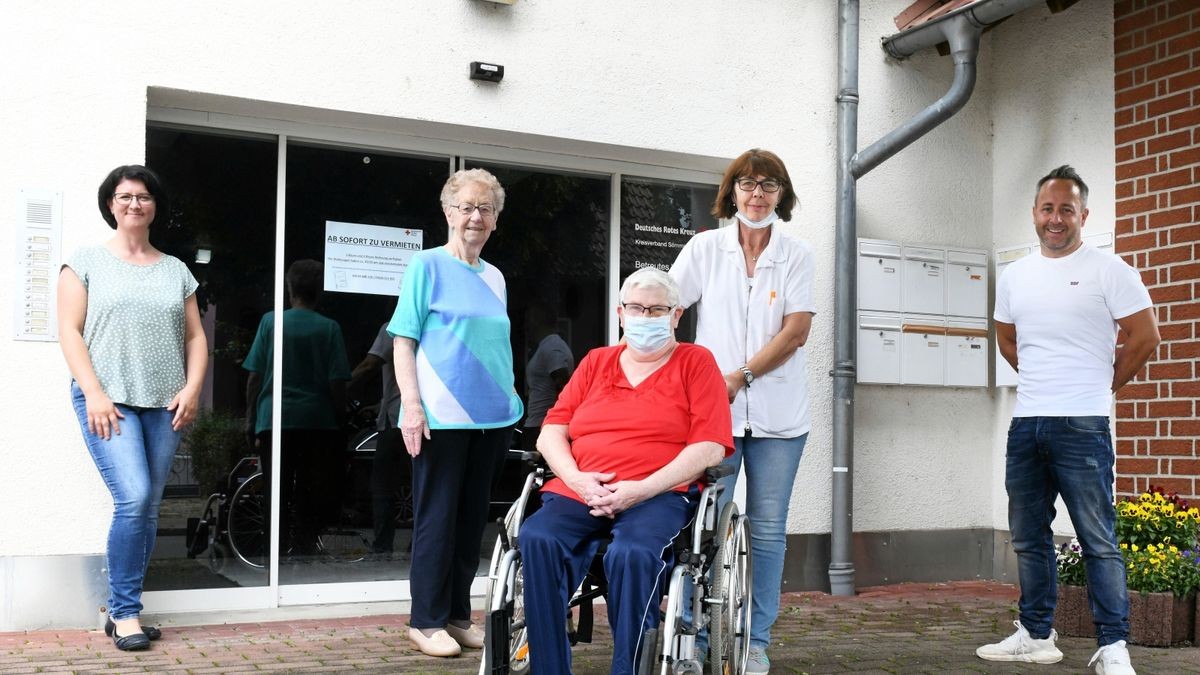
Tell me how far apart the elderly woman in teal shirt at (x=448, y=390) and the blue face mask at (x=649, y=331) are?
0.97m

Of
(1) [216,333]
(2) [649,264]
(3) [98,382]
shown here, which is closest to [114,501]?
(3) [98,382]

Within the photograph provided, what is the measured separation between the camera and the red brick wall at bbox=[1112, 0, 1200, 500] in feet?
21.8

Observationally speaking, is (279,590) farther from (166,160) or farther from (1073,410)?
(1073,410)

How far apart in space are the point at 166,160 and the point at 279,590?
7.26 ft

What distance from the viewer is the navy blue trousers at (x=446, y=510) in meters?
5.01

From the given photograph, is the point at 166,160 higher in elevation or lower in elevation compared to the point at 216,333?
higher

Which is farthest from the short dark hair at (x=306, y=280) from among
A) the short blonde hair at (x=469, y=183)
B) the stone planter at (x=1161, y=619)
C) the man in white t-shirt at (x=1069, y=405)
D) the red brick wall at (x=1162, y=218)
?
the red brick wall at (x=1162, y=218)

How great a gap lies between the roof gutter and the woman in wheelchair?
2.99m

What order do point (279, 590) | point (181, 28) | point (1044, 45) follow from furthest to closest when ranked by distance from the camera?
point (1044, 45) → point (279, 590) → point (181, 28)

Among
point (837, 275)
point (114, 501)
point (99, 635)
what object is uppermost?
point (837, 275)

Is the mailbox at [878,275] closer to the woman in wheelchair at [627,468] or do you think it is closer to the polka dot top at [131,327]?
the woman in wheelchair at [627,468]

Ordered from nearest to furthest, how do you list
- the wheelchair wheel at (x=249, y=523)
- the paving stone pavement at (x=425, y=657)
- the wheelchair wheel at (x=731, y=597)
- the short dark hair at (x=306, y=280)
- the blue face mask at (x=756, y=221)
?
the wheelchair wheel at (x=731, y=597)
the paving stone pavement at (x=425, y=657)
the blue face mask at (x=756, y=221)
the wheelchair wheel at (x=249, y=523)
the short dark hair at (x=306, y=280)

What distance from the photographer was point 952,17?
23.3 feet

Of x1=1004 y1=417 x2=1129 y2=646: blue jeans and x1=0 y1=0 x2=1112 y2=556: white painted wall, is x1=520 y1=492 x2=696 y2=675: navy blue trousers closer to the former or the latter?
x1=1004 y1=417 x2=1129 y2=646: blue jeans
